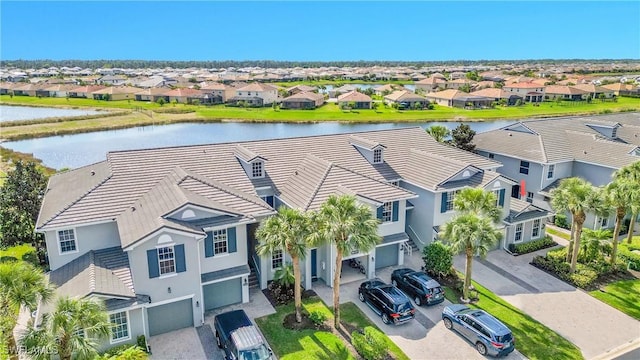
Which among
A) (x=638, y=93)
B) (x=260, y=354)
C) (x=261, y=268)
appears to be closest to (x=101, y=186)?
(x=261, y=268)

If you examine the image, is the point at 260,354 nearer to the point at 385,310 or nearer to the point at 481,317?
the point at 385,310

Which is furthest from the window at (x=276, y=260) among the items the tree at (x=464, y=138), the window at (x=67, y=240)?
the tree at (x=464, y=138)

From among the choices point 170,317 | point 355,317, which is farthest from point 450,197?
point 170,317

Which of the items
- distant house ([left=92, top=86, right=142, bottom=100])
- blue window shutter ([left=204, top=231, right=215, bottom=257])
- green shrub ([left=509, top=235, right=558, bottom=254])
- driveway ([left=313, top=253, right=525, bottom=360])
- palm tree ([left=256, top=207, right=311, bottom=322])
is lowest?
driveway ([left=313, top=253, right=525, bottom=360])

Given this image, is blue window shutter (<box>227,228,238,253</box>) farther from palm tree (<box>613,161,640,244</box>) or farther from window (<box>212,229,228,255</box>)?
palm tree (<box>613,161,640,244</box>)

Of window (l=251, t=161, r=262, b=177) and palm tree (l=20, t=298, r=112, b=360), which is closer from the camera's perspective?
palm tree (l=20, t=298, r=112, b=360)

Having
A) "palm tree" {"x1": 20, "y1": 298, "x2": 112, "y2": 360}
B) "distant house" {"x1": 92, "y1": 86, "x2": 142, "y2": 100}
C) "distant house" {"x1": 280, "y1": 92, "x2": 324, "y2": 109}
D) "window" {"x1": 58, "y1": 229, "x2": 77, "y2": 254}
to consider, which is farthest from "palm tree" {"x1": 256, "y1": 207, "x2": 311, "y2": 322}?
"distant house" {"x1": 92, "y1": 86, "x2": 142, "y2": 100}

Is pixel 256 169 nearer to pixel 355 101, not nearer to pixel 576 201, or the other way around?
pixel 576 201
